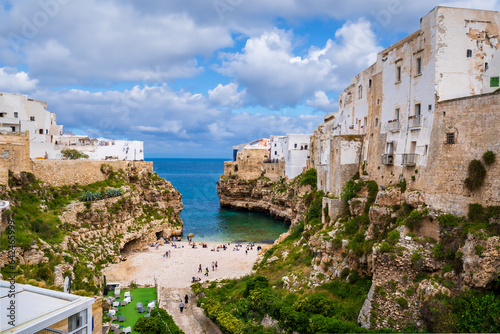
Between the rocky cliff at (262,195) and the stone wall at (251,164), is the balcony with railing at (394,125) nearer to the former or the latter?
the rocky cliff at (262,195)

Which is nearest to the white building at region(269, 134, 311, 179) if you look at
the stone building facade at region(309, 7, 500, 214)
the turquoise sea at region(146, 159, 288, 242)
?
the turquoise sea at region(146, 159, 288, 242)

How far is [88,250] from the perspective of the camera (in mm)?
31234

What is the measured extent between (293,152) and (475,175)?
48465 millimetres

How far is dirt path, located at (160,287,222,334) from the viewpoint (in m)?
21.8

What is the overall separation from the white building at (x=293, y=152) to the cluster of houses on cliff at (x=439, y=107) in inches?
1492

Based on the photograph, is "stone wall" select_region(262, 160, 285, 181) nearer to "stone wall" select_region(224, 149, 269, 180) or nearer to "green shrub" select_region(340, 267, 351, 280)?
"stone wall" select_region(224, 149, 269, 180)

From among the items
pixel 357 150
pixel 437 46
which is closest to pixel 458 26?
pixel 437 46

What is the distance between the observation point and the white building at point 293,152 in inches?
2515

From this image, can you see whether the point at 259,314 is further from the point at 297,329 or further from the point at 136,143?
the point at 136,143

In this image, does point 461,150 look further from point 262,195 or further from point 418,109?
point 262,195

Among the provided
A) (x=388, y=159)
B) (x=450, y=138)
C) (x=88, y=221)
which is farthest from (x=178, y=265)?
(x=450, y=138)

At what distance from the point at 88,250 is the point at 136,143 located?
3104cm

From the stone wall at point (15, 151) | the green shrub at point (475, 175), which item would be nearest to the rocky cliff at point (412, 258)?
the green shrub at point (475, 175)

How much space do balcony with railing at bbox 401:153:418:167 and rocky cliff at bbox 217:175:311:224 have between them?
34467 mm
